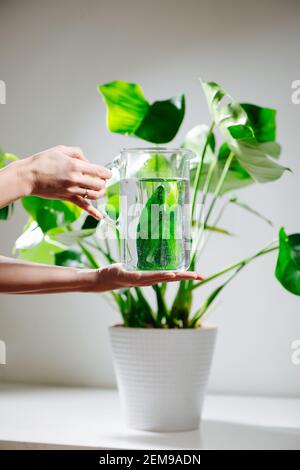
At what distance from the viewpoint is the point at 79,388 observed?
185 cm

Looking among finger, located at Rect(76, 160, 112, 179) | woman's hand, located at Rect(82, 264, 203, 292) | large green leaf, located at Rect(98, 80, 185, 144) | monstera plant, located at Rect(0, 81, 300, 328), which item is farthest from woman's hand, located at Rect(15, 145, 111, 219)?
large green leaf, located at Rect(98, 80, 185, 144)

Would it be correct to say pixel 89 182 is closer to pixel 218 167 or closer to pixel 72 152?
pixel 72 152

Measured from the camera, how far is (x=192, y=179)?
151 centimetres

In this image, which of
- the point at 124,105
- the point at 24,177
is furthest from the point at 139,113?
the point at 24,177

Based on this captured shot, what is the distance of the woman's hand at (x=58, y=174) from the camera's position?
805 millimetres

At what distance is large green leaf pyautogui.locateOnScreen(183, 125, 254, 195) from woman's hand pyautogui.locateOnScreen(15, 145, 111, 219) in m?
0.66

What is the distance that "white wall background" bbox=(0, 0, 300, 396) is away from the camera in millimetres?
1692

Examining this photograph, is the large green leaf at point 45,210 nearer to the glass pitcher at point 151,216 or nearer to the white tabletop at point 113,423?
the white tabletop at point 113,423

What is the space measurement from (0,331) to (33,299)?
0.45ft

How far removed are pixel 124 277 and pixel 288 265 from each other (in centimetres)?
50

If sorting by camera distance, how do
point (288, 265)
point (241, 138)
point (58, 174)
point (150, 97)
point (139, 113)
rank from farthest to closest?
point (150, 97) < point (139, 113) < point (288, 265) < point (241, 138) < point (58, 174)

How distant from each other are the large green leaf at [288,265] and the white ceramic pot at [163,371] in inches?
7.2

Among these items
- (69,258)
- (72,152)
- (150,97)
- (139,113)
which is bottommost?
(72,152)

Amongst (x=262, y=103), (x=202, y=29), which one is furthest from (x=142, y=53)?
(x=262, y=103)
